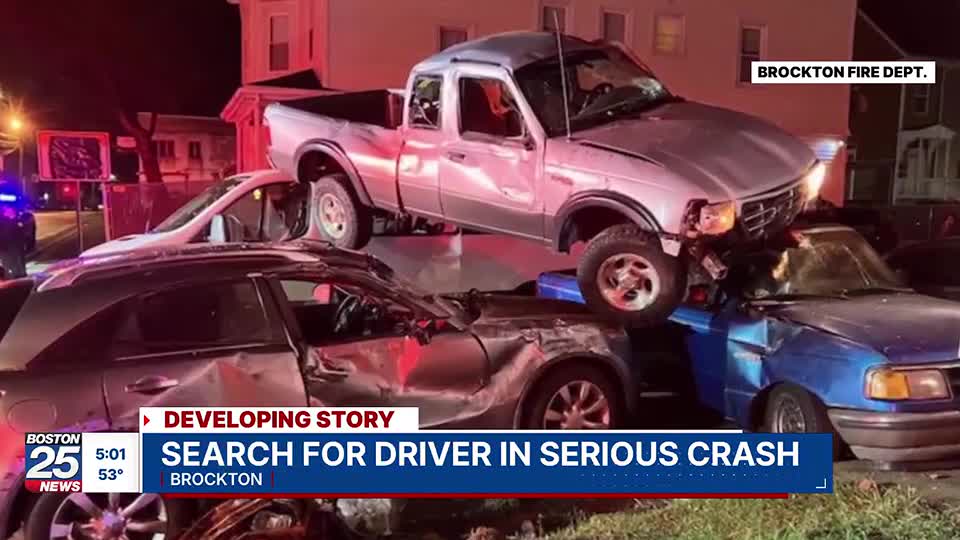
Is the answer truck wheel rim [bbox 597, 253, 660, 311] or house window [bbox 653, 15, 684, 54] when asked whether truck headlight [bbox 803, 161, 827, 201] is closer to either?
truck wheel rim [bbox 597, 253, 660, 311]

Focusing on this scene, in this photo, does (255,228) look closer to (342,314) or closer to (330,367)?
(342,314)

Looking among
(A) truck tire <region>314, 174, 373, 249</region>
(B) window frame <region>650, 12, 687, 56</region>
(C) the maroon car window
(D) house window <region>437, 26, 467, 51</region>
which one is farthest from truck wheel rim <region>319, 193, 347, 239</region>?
(B) window frame <region>650, 12, 687, 56</region>

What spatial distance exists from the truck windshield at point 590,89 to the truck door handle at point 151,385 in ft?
7.52

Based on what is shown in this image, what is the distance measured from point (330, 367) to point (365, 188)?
67.2 inches

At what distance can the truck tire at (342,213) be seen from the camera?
5.53 metres

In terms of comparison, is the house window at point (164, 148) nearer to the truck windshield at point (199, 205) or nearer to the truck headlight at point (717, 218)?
the truck windshield at point (199, 205)

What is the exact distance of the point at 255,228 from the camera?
597 centimetres

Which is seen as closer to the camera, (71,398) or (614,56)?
(71,398)

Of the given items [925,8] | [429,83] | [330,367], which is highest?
[925,8]

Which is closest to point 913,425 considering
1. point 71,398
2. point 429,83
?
point 429,83

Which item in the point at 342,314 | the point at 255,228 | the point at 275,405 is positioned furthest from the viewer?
the point at 255,228

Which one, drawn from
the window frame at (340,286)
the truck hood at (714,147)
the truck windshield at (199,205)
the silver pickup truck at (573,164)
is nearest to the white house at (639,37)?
the truck windshield at (199,205)

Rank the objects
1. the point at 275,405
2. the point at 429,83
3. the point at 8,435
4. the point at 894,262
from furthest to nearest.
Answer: the point at 894,262
the point at 429,83
the point at 275,405
the point at 8,435

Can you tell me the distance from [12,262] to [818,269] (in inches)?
240
